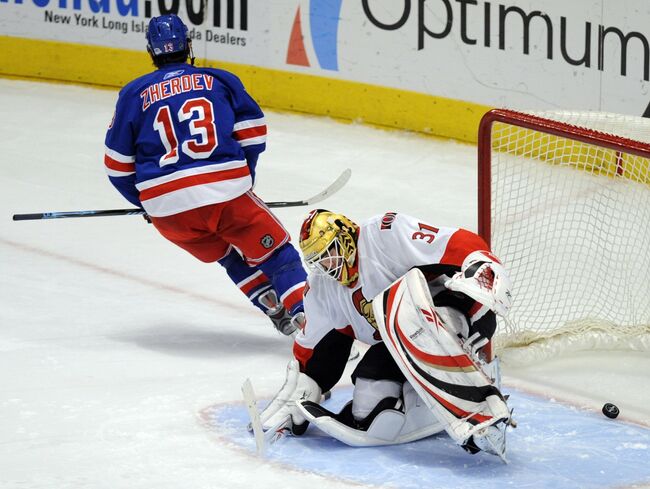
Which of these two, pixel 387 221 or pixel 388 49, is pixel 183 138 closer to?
pixel 387 221

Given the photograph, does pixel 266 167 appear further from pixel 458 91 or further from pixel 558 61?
pixel 558 61

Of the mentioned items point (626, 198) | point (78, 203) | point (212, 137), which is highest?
point (212, 137)

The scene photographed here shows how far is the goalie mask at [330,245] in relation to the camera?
9.59 feet

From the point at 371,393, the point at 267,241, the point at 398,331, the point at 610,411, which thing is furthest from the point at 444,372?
the point at 267,241

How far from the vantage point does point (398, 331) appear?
2869mm

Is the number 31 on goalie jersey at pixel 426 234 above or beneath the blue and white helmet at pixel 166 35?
beneath

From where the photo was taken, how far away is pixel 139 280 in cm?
461

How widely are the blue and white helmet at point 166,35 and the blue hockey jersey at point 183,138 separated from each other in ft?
0.38

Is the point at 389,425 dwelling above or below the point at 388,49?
below

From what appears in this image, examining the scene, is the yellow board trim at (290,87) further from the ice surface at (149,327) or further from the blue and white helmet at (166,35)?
the blue and white helmet at (166,35)

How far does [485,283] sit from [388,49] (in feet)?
13.3

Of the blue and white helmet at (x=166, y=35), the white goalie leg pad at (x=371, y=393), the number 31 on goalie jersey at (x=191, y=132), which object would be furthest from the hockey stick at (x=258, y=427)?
the blue and white helmet at (x=166, y=35)

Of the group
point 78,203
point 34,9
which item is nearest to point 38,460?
point 78,203

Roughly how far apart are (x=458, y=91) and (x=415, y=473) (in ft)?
13.1
